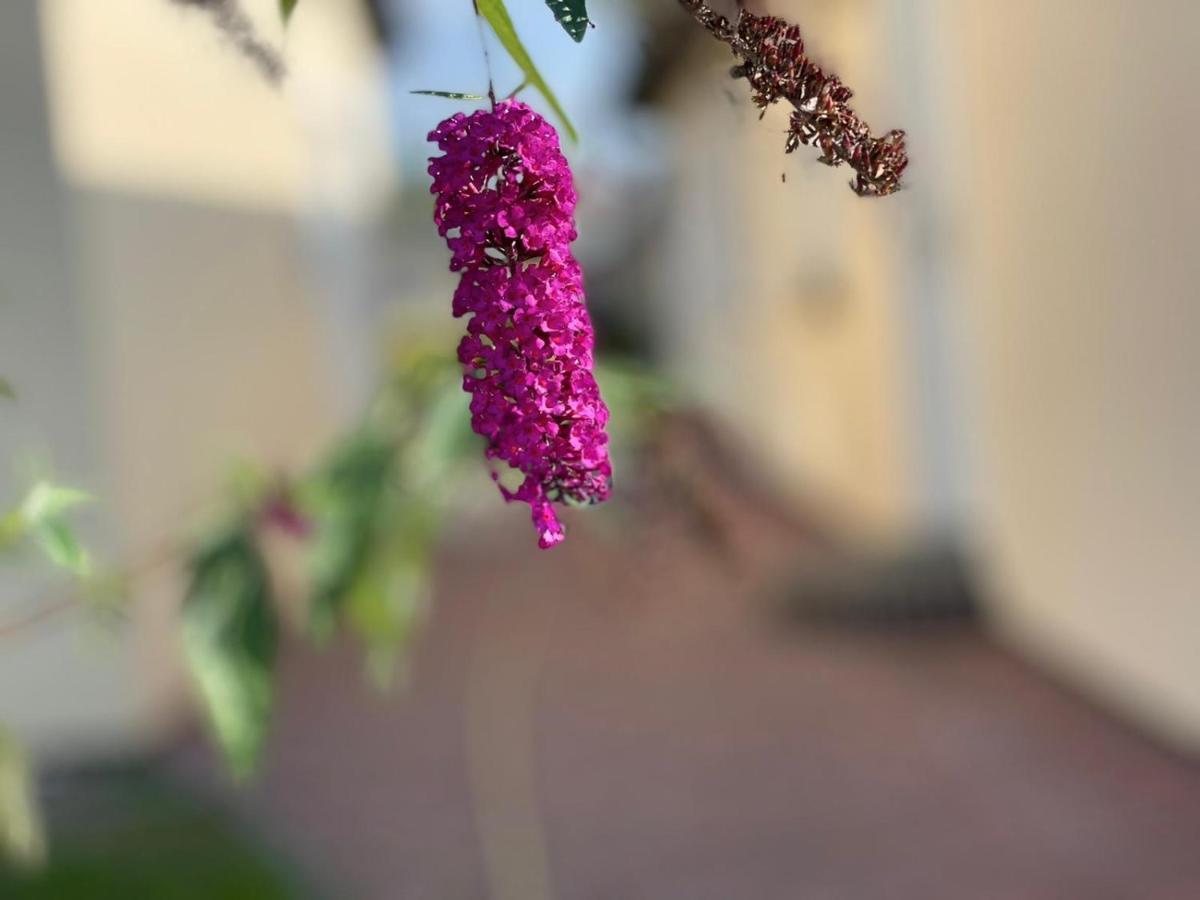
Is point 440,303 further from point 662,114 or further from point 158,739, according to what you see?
point 158,739

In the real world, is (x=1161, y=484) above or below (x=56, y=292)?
below

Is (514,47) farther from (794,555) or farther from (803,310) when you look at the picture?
(803,310)

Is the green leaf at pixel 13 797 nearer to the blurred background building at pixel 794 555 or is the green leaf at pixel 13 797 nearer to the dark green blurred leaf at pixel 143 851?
the blurred background building at pixel 794 555

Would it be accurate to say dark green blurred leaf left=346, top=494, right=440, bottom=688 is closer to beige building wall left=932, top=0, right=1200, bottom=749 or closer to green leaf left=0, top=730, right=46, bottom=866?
green leaf left=0, top=730, right=46, bottom=866

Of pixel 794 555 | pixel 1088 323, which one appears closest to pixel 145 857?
pixel 1088 323

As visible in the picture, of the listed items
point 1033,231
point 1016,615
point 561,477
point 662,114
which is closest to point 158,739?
point 1016,615
